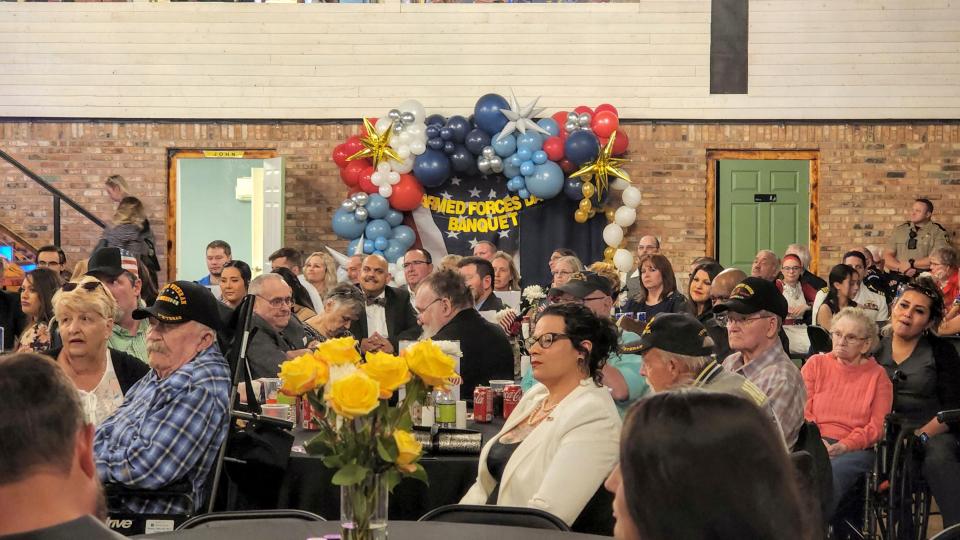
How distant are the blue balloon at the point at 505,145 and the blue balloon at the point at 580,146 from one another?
51 centimetres

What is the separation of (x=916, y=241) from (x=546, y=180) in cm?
395

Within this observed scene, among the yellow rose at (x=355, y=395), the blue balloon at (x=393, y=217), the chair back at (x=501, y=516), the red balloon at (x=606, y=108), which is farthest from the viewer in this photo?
the red balloon at (x=606, y=108)

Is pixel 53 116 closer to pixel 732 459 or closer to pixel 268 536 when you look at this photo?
pixel 268 536

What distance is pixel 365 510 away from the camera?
283 centimetres

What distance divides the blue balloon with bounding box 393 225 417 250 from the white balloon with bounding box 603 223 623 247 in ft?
6.48

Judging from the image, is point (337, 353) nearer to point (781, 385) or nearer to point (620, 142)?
point (781, 385)

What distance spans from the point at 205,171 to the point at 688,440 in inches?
473

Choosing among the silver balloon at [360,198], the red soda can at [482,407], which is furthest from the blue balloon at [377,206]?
the red soda can at [482,407]

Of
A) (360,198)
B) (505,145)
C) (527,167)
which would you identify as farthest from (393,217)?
(527,167)

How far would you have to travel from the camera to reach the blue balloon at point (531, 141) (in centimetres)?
1166

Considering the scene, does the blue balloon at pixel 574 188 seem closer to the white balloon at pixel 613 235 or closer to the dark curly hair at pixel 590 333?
the white balloon at pixel 613 235

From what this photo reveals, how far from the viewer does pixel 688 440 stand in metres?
1.57

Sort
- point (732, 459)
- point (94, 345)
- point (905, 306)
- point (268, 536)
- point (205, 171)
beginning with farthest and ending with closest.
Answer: point (205, 171) < point (905, 306) < point (94, 345) < point (268, 536) < point (732, 459)

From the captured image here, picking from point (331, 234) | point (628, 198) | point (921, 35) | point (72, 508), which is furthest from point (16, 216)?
point (72, 508)
